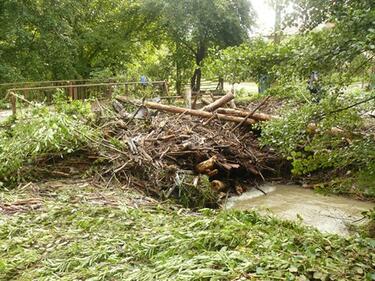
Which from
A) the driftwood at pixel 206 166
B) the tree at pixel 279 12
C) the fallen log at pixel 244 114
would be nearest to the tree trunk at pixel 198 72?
the fallen log at pixel 244 114

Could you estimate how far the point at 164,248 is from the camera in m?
3.58

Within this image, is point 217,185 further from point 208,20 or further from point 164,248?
point 208,20

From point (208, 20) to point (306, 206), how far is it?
42.6ft

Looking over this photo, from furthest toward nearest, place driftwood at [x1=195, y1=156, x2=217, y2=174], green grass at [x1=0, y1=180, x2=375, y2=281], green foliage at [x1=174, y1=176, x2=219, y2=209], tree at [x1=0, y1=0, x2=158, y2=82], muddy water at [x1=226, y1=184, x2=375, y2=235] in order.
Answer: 1. tree at [x1=0, y1=0, x2=158, y2=82]
2. driftwood at [x1=195, y1=156, x2=217, y2=174]
3. green foliage at [x1=174, y1=176, x2=219, y2=209]
4. muddy water at [x1=226, y1=184, x2=375, y2=235]
5. green grass at [x1=0, y1=180, x2=375, y2=281]

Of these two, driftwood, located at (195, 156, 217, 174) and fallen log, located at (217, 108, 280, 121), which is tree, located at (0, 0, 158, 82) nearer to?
fallen log, located at (217, 108, 280, 121)

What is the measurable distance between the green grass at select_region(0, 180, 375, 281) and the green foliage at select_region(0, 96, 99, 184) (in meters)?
1.77

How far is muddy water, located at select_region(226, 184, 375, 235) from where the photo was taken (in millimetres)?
5930

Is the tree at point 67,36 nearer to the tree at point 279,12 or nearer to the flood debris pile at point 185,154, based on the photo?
the flood debris pile at point 185,154

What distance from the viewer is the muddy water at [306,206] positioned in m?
5.93

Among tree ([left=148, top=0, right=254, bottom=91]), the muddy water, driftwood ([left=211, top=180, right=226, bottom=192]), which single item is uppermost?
tree ([left=148, top=0, right=254, bottom=91])

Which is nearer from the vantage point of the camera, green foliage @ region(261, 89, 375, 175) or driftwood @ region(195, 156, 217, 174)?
green foliage @ region(261, 89, 375, 175)

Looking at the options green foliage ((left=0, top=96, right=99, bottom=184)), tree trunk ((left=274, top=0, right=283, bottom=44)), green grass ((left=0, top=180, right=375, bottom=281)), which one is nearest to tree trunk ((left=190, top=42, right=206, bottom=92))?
green foliage ((left=0, top=96, right=99, bottom=184))

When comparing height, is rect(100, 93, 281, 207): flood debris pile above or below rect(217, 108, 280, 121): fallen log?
below

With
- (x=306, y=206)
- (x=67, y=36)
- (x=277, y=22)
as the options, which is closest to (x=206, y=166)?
(x=306, y=206)
